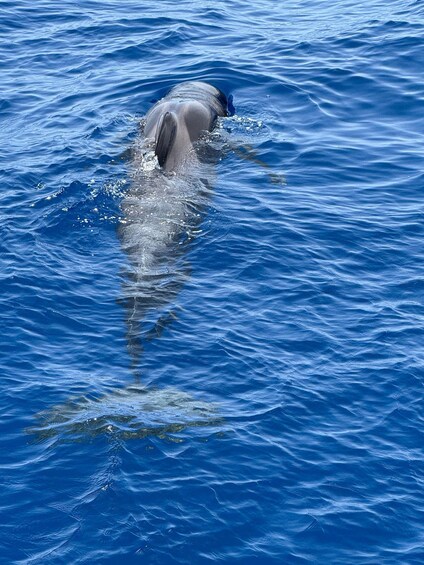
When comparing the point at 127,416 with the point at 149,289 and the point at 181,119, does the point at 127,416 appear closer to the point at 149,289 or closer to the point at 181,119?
the point at 149,289

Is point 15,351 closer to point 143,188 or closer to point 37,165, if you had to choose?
point 143,188

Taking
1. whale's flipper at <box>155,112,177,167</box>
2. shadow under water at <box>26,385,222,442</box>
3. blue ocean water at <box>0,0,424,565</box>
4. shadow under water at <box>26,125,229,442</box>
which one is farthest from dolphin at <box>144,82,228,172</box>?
shadow under water at <box>26,385,222,442</box>

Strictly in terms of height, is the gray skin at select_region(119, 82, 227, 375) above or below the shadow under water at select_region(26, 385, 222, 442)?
above

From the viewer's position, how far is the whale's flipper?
68.1 ft

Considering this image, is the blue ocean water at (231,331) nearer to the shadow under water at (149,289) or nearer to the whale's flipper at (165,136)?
the shadow under water at (149,289)

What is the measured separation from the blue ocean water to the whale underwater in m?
0.06

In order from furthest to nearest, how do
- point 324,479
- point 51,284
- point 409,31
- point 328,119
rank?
point 409,31 < point 328,119 < point 51,284 < point 324,479

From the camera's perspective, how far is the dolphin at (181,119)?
68.4 ft

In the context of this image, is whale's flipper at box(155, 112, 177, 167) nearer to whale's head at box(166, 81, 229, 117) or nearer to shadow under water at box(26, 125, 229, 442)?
shadow under water at box(26, 125, 229, 442)

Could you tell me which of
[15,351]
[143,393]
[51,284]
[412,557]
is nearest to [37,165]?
[51,284]

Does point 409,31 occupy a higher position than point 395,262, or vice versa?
point 409,31

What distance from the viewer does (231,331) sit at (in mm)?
16031

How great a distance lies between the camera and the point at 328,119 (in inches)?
958

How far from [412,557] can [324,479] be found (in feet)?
5.11
